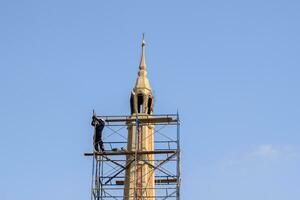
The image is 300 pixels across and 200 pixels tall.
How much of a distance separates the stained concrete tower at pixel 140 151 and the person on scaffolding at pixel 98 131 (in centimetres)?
203

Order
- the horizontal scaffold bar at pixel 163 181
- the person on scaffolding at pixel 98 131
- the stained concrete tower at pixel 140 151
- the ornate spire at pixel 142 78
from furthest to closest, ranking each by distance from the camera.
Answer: the ornate spire at pixel 142 78 → the horizontal scaffold bar at pixel 163 181 → the person on scaffolding at pixel 98 131 → the stained concrete tower at pixel 140 151

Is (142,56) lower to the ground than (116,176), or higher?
higher

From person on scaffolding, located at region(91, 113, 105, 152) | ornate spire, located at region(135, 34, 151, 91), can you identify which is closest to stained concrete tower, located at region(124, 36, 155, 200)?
ornate spire, located at region(135, 34, 151, 91)

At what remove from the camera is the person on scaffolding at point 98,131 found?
253 feet

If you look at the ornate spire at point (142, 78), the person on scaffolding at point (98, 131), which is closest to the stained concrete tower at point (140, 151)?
the ornate spire at point (142, 78)

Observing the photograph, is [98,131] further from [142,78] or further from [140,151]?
[142,78]

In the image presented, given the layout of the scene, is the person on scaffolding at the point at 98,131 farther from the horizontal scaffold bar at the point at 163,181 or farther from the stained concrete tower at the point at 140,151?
the horizontal scaffold bar at the point at 163,181

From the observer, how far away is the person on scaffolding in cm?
7725

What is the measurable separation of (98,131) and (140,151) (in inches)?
129

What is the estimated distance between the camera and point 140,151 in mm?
76688

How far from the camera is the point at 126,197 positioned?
76.8 m

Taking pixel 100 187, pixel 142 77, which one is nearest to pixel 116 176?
pixel 100 187

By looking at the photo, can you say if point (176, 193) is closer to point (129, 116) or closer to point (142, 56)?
point (129, 116)

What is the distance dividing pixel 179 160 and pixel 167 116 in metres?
3.12
